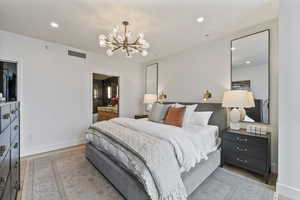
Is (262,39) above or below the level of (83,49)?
below

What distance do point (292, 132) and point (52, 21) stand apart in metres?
4.19

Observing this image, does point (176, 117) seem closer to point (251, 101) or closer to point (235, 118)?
point (235, 118)

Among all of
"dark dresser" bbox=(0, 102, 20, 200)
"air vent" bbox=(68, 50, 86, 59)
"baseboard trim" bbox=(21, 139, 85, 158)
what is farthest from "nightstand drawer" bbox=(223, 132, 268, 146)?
"air vent" bbox=(68, 50, 86, 59)

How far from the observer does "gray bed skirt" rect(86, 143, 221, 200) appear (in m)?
Result: 1.55

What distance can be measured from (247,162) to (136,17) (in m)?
3.16

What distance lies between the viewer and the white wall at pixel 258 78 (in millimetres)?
2546

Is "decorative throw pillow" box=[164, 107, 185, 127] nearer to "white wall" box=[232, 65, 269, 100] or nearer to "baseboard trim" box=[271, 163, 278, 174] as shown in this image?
"white wall" box=[232, 65, 269, 100]

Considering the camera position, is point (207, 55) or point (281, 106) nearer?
point (281, 106)

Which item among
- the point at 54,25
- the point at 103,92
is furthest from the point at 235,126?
the point at 103,92

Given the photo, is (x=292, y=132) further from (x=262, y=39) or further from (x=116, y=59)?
(x=116, y=59)

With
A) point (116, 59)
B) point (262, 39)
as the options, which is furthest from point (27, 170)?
point (262, 39)

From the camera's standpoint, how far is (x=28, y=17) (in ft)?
7.97

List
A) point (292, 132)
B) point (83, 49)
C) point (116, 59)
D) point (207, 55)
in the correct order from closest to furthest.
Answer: point (292, 132)
point (207, 55)
point (83, 49)
point (116, 59)

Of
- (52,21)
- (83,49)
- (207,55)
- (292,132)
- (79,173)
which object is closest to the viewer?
(292,132)
